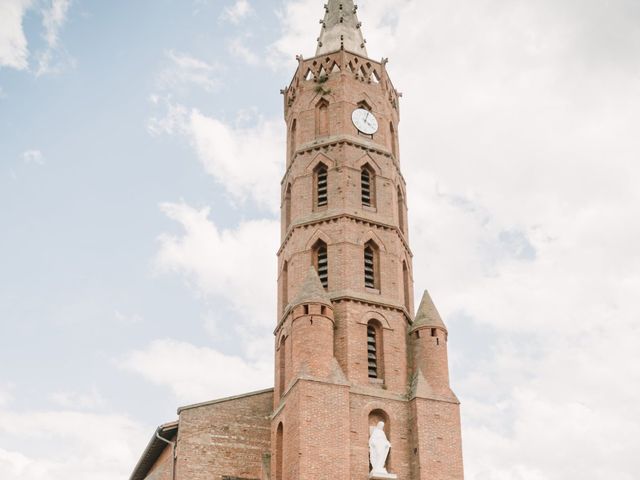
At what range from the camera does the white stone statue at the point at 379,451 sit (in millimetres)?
26984

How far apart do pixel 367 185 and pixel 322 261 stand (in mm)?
3815

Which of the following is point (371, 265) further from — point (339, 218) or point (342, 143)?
point (342, 143)

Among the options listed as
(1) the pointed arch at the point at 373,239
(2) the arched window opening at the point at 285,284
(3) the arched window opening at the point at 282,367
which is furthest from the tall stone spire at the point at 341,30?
(3) the arched window opening at the point at 282,367

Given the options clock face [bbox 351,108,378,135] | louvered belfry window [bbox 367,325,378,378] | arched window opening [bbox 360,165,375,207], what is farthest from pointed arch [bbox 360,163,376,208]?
louvered belfry window [bbox 367,325,378,378]

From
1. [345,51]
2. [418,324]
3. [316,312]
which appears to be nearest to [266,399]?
[316,312]

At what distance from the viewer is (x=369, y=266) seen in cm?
3186

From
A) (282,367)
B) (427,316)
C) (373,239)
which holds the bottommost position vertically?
(282,367)

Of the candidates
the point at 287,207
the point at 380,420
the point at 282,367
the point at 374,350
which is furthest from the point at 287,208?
the point at 380,420

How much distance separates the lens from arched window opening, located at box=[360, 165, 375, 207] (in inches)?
1312

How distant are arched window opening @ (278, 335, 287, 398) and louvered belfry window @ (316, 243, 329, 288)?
2449mm

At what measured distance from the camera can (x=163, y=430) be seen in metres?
29.5

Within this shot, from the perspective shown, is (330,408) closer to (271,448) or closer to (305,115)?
(271,448)

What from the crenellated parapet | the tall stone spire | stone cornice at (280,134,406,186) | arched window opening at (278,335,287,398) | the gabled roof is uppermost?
the tall stone spire

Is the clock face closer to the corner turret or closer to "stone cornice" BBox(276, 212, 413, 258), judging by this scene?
"stone cornice" BBox(276, 212, 413, 258)
